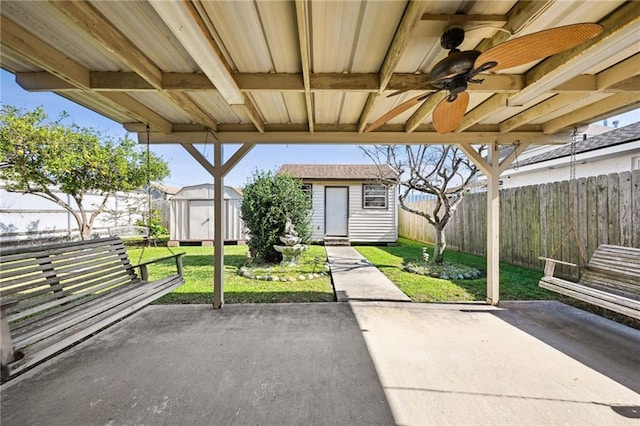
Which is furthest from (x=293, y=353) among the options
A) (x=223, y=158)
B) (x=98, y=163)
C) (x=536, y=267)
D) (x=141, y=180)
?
(x=141, y=180)

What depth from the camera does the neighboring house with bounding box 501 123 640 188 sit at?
7.36 metres

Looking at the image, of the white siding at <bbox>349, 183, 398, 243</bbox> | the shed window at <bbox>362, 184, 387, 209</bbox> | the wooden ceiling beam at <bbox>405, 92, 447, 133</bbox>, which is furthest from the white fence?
the wooden ceiling beam at <bbox>405, 92, 447, 133</bbox>

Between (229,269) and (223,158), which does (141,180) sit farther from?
(223,158)

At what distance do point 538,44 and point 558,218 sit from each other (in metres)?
5.46

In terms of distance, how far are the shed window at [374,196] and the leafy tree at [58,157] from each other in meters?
7.40

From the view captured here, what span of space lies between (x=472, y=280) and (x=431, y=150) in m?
3.61

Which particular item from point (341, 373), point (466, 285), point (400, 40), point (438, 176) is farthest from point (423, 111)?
point (438, 176)

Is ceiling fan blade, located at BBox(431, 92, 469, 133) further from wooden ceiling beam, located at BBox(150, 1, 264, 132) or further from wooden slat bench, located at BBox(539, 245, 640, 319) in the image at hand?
wooden slat bench, located at BBox(539, 245, 640, 319)

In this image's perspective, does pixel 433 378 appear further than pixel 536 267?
No

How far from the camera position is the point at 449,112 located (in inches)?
98.4

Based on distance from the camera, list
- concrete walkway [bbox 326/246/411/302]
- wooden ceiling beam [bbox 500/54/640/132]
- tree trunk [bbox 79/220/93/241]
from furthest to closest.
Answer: tree trunk [bbox 79/220/93/241] → concrete walkway [bbox 326/246/411/302] → wooden ceiling beam [bbox 500/54/640/132]

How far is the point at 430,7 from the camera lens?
175 cm

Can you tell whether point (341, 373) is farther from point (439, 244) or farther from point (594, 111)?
point (439, 244)

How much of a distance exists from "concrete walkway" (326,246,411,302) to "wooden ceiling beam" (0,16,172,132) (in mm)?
3993
